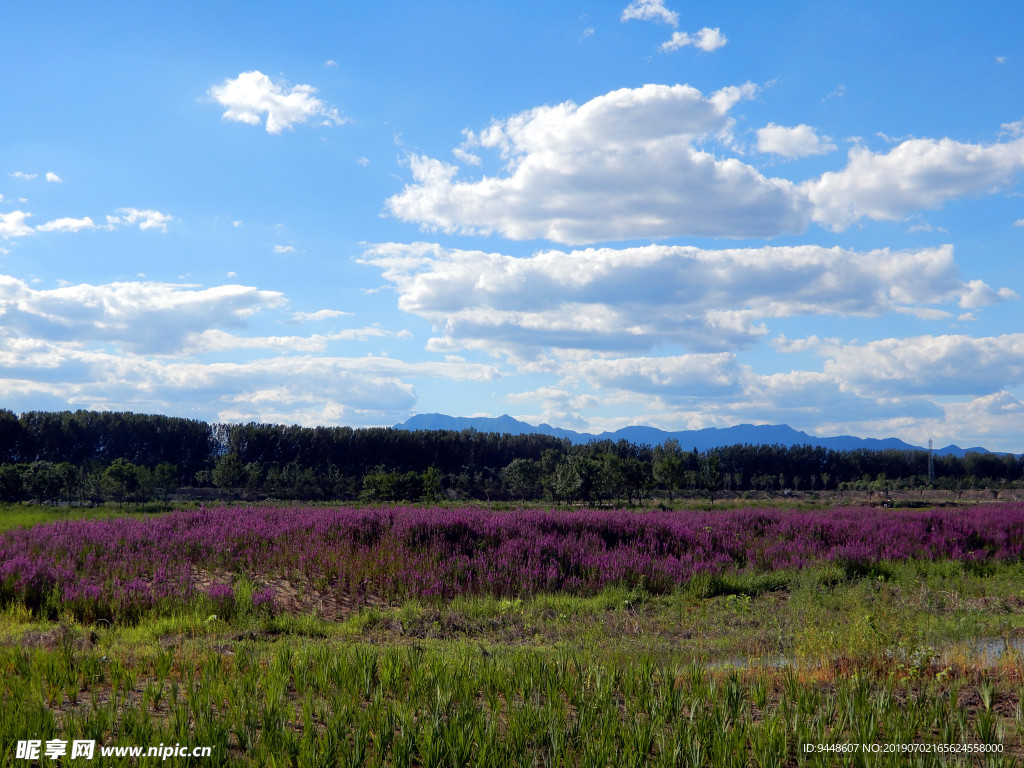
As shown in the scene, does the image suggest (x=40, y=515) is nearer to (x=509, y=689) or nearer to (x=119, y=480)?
(x=119, y=480)

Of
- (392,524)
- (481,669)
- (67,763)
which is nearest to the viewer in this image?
(67,763)

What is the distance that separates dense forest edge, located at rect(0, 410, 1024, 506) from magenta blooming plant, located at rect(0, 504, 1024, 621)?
Result: 26398mm

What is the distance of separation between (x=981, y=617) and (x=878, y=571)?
16.7ft

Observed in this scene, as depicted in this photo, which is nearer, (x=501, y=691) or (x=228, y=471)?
(x=501, y=691)

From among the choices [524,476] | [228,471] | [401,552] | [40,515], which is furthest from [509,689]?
[524,476]

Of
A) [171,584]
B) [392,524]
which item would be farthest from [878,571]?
[171,584]

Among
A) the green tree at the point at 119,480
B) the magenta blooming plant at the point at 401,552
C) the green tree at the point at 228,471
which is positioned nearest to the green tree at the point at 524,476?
the green tree at the point at 228,471

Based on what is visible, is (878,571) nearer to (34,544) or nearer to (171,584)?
(171,584)

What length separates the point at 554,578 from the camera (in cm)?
1319

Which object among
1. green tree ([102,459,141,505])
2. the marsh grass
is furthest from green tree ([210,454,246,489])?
the marsh grass

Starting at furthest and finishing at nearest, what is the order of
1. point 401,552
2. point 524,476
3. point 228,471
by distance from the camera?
1. point 524,476
2. point 228,471
3. point 401,552

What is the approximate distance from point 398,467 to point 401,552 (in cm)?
8308

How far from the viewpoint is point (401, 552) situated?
13500 millimetres

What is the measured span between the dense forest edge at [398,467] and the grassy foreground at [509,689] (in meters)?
33.5
